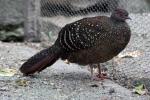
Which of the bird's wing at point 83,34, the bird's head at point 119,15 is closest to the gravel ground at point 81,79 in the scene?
the bird's wing at point 83,34

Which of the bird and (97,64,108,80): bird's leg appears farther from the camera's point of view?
(97,64,108,80): bird's leg

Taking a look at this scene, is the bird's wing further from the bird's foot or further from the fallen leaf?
the fallen leaf

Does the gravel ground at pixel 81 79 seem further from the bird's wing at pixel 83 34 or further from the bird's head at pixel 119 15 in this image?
the bird's head at pixel 119 15

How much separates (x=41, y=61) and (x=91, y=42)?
2.10 feet

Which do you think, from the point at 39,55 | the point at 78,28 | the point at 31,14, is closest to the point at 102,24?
the point at 78,28

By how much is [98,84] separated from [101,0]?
2.38 meters

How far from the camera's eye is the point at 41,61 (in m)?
6.60

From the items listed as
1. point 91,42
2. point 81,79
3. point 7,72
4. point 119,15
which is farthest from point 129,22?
point 7,72

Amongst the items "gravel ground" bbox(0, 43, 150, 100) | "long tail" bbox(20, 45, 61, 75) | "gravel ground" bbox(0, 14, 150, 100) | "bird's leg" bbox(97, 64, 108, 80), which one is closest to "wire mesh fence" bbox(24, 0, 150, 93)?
"gravel ground" bbox(0, 14, 150, 100)

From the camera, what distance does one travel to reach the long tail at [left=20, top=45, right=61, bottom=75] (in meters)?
6.59

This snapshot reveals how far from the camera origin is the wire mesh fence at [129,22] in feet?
23.7

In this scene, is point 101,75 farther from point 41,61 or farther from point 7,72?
point 7,72

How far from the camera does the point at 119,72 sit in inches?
278

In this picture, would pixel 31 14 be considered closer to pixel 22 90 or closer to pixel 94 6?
pixel 94 6
